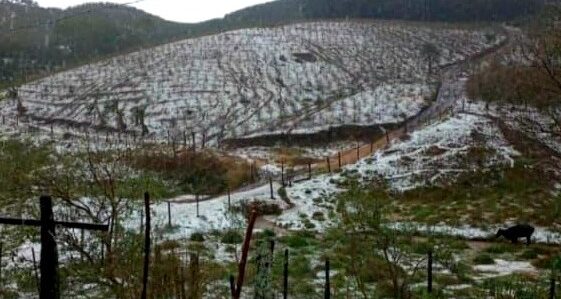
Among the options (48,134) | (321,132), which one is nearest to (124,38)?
(48,134)

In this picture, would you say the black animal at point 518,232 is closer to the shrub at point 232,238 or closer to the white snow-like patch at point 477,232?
the white snow-like patch at point 477,232

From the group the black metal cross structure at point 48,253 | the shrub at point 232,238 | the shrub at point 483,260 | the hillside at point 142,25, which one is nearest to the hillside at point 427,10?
the hillside at point 142,25

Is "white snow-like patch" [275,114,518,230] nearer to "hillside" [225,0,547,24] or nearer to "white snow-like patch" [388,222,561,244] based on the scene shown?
"white snow-like patch" [388,222,561,244]

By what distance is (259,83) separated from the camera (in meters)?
68.2

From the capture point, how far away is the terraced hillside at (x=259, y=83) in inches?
2216

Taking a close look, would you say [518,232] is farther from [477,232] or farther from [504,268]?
[504,268]

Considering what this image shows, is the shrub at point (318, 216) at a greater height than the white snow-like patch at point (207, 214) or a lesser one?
lesser

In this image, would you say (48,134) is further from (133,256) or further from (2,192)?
(133,256)

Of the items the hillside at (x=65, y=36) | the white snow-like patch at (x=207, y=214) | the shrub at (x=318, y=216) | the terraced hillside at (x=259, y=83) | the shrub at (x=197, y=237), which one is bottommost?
the shrub at (x=318, y=216)

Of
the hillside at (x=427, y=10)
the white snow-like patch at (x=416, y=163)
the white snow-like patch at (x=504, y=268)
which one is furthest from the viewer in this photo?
the hillside at (x=427, y=10)

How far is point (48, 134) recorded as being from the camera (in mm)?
51750

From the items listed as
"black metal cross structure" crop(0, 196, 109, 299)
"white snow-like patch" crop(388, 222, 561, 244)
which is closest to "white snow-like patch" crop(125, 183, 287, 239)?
"white snow-like patch" crop(388, 222, 561, 244)

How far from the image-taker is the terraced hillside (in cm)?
5628

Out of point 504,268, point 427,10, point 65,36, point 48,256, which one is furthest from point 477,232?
point 65,36
